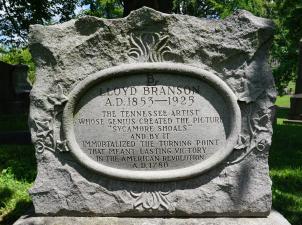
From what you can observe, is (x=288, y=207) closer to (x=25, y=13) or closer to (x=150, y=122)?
(x=150, y=122)

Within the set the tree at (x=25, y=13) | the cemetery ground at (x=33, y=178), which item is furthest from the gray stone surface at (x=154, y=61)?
the tree at (x=25, y=13)

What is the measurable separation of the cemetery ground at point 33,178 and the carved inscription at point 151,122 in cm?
109

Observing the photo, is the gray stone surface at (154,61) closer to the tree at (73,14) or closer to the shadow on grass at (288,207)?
the shadow on grass at (288,207)

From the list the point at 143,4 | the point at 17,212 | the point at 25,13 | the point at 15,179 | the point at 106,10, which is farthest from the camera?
the point at 106,10

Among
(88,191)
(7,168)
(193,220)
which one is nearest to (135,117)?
(88,191)

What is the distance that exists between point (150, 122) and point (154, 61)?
0.47 metres

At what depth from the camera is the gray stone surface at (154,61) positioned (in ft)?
9.05

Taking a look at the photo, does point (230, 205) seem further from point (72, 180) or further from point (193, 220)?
point (72, 180)

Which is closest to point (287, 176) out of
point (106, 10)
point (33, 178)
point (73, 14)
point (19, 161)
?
point (33, 178)

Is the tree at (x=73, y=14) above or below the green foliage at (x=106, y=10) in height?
below

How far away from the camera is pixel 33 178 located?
178 inches

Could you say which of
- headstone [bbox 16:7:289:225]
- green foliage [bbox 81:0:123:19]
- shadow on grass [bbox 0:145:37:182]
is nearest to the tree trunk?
shadow on grass [bbox 0:145:37:182]

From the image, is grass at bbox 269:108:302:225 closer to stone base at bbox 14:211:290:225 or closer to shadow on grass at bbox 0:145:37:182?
stone base at bbox 14:211:290:225

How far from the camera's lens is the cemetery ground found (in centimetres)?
358
